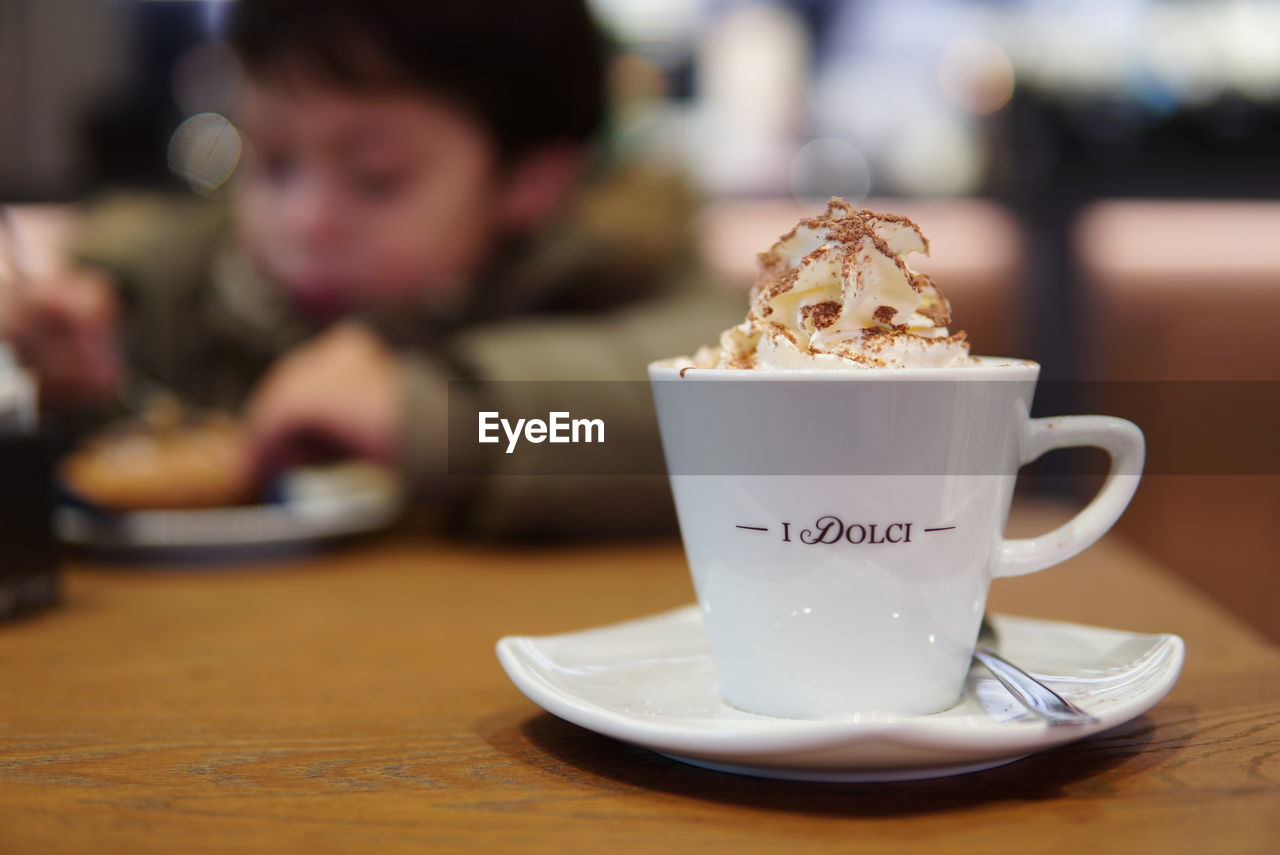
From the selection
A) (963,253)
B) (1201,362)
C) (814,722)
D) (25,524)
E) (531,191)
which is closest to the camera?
(814,722)

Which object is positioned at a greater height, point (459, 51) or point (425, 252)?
point (459, 51)

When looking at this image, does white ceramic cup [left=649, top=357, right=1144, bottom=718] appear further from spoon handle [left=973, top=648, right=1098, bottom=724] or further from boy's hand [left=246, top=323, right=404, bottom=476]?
boy's hand [left=246, top=323, right=404, bottom=476]

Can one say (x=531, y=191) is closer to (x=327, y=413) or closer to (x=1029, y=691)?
(x=327, y=413)

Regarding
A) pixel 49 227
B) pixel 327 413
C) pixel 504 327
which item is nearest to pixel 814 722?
pixel 327 413

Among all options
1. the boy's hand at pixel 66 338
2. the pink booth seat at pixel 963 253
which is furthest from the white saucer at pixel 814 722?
the pink booth seat at pixel 963 253

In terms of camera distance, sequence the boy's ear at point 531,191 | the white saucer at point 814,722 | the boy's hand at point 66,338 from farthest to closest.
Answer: the boy's ear at point 531,191, the boy's hand at point 66,338, the white saucer at point 814,722

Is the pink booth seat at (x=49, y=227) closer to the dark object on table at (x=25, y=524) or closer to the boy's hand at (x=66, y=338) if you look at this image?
the boy's hand at (x=66, y=338)

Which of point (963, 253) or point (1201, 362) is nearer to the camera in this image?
point (1201, 362)
